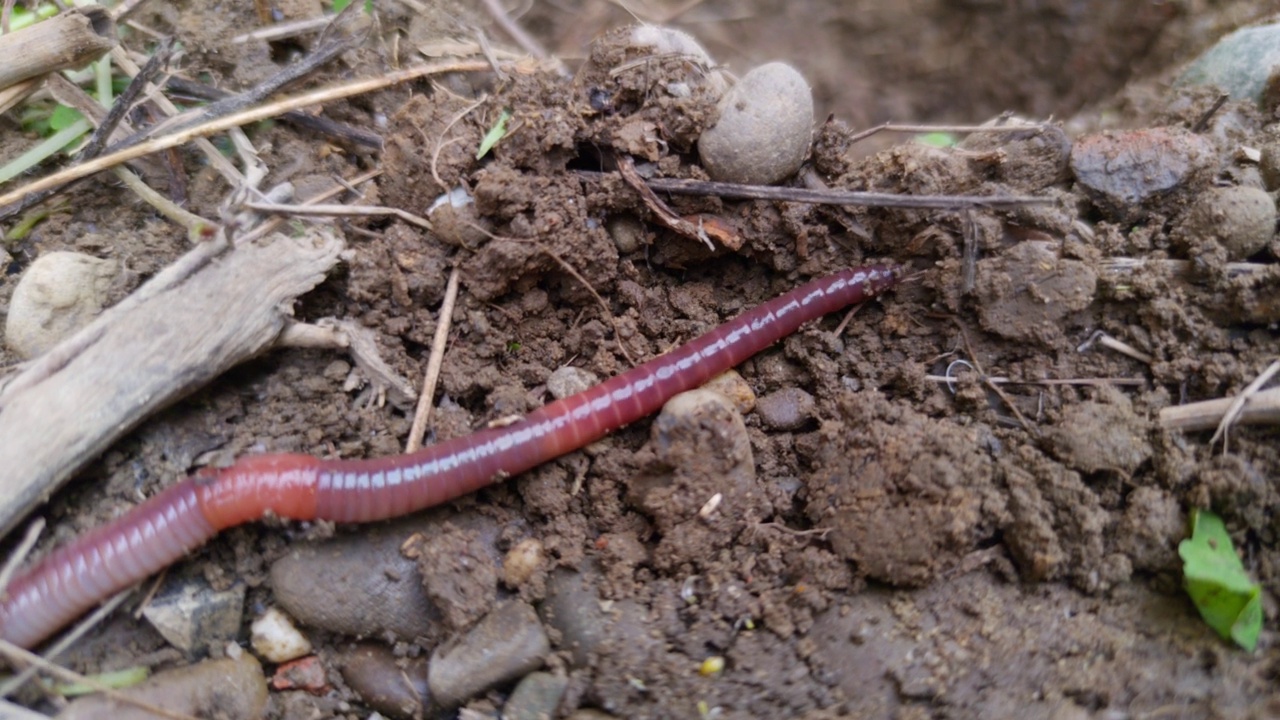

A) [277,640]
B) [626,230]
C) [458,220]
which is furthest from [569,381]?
[277,640]

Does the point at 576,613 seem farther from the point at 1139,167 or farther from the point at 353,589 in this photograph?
the point at 1139,167

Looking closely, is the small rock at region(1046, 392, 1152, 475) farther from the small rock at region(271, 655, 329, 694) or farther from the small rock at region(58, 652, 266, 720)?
the small rock at region(58, 652, 266, 720)

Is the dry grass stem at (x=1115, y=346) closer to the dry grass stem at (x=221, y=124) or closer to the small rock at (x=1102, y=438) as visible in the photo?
the small rock at (x=1102, y=438)

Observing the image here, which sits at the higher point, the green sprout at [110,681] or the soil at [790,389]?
the soil at [790,389]

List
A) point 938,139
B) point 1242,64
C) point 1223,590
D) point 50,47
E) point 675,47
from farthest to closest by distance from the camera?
point 938,139 < point 1242,64 < point 675,47 < point 50,47 < point 1223,590

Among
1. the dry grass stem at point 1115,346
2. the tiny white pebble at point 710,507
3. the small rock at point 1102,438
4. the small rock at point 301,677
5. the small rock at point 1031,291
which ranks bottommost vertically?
the small rock at point 301,677

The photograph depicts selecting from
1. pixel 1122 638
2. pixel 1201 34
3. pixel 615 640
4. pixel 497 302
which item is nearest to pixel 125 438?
pixel 497 302

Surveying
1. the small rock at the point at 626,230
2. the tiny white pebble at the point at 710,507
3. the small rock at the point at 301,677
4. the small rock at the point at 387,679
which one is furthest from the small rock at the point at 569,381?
the small rock at the point at 301,677
